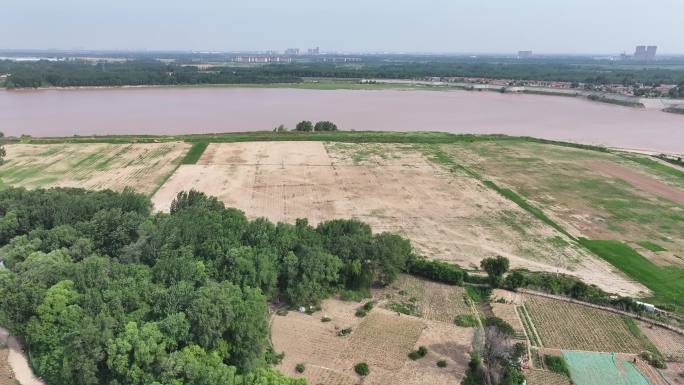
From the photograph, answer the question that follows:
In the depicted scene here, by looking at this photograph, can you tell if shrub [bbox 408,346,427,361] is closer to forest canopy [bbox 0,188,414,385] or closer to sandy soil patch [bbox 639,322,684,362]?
forest canopy [bbox 0,188,414,385]

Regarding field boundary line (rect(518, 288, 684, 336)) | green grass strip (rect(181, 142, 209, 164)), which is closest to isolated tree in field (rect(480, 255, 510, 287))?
field boundary line (rect(518, 288, 684, 336))

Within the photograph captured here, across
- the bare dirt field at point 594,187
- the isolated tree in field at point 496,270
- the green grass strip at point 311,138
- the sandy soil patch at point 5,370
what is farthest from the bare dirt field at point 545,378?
the green grass strip at point 311,138

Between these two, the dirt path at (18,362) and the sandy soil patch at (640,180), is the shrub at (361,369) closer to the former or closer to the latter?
the dirt path at (18,362)

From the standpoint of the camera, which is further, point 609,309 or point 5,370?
point 609,309

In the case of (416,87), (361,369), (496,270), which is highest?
(416,87)

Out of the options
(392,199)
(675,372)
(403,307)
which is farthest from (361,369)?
(392,199)

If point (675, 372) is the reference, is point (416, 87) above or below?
above

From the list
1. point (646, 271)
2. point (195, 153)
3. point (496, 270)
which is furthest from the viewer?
point (195, 153)

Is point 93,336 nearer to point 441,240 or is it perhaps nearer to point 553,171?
point 441,240

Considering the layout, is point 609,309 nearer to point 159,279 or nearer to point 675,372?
point 675,372
